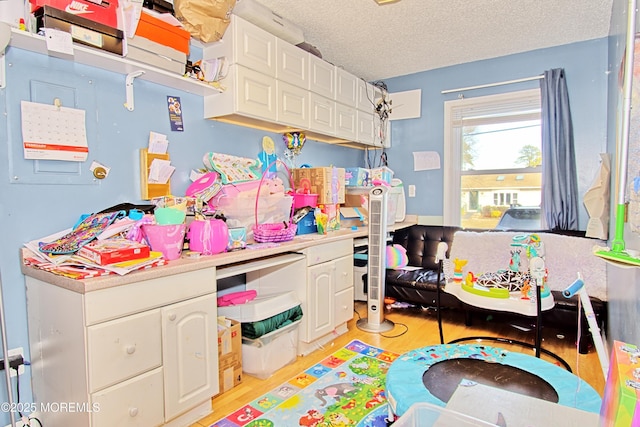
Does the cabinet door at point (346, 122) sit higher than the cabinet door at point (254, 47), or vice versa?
the cabinet door at point (254, 47)

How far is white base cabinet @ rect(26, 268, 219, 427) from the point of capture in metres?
1.49

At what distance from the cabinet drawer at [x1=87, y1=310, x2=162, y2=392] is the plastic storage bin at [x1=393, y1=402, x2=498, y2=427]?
1173 millimetres

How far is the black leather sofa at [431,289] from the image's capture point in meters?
2.68

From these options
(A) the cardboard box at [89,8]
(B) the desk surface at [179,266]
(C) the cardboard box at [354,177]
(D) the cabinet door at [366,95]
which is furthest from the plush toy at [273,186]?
(D) the cabinet door at [366,95]

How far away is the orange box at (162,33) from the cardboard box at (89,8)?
5.1 inches

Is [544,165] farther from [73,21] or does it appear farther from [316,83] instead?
[73,21]

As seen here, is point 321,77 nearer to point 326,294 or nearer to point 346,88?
point 346,88

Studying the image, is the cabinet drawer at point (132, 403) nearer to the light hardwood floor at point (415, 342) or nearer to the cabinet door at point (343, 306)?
the light hardwood floor at point (415, 342)

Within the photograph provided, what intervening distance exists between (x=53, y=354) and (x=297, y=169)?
83.0 inches

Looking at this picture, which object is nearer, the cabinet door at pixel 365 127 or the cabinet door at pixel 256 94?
the cabinet door at pixel 256 94

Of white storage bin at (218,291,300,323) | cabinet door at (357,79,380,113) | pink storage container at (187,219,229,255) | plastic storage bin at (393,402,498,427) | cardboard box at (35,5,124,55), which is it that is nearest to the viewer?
plastic storage bin at (393,402,498,427)

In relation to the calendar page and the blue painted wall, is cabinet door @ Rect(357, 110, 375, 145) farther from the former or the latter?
the calendar page

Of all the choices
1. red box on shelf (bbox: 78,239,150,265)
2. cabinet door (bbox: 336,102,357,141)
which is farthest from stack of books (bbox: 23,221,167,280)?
cabinet door (bbox: 336,102,357,141)

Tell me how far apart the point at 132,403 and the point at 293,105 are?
2.16 meters
